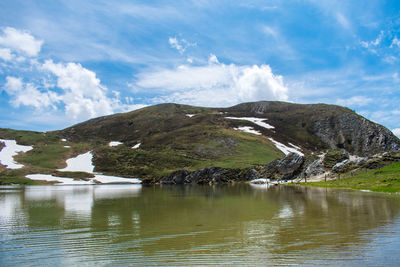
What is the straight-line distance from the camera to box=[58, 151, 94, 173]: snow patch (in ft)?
406

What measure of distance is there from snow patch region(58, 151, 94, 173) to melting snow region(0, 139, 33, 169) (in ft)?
65.7

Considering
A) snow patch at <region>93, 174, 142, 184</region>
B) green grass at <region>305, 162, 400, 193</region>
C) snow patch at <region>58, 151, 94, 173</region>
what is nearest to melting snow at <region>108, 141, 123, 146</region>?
snow patch at <region>58, 151, 94, 173</region>

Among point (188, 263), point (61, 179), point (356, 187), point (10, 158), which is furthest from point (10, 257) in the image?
point (10, 158)

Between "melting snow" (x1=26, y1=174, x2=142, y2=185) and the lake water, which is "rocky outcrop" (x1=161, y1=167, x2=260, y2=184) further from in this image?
the lake water

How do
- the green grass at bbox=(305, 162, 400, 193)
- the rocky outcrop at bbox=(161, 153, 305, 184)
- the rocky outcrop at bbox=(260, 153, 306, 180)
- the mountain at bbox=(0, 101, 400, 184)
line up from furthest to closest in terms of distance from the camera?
1. the mountain at bbox=(0, 101, 400, 184)
2. the rocky outcrop at bbox=(161, 153, 305, 184)
3. the rocky outcrop at bbox=(260, 153, 306, 180)
4. the green grass at bbox=(305, 162, 400, 193)

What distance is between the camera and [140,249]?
1251 centimetres

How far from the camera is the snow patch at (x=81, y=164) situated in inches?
4867

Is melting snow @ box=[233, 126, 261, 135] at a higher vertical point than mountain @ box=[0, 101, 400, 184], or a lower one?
higher

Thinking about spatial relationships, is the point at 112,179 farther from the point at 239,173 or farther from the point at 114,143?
the point at 114,143

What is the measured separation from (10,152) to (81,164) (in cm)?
4318

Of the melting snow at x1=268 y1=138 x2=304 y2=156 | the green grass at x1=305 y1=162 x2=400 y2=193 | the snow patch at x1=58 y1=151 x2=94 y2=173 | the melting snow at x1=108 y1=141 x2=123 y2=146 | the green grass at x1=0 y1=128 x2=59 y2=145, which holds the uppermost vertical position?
the green grass at x1=0 y1=128 x2=59 y2=145

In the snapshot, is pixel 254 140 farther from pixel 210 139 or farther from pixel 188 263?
pixel 188 263

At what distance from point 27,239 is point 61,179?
10510 centimetres

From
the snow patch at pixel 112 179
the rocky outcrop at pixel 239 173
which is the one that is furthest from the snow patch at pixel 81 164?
the rocky outcrop at pixel 239 173
